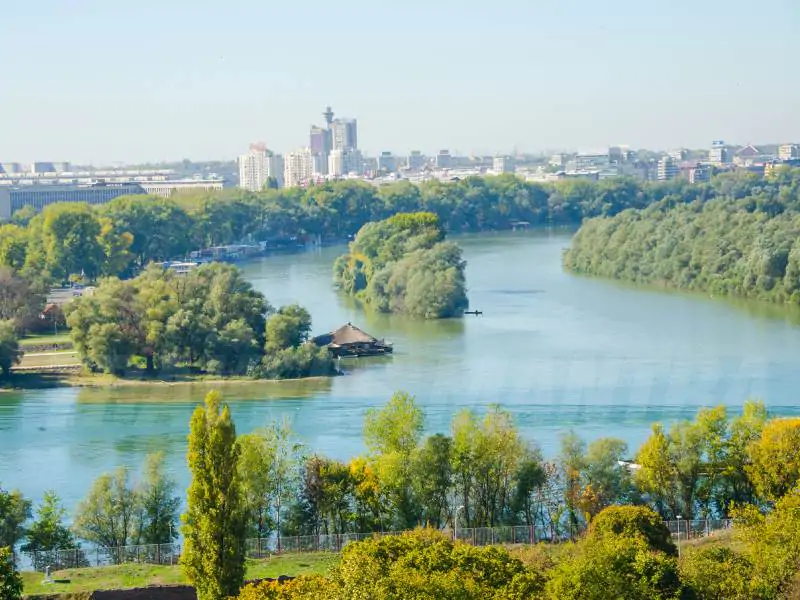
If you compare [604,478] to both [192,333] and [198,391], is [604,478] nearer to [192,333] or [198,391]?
[198,391]

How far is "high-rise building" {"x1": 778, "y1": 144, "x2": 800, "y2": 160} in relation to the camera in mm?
62419

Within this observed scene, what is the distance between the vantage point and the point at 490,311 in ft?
60.5

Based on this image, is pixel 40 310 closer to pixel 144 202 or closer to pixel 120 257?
pixel 120 257

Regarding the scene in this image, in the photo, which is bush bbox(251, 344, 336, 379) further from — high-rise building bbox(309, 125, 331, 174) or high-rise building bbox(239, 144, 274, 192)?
high-rise building bbox(309, 125, 331, 174)

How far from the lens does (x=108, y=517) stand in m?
8.34

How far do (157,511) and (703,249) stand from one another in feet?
46.5

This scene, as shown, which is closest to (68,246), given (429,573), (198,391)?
(198,391)

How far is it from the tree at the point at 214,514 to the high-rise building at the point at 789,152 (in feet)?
191

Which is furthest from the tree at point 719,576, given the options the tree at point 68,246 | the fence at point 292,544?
the tree at point 68,246

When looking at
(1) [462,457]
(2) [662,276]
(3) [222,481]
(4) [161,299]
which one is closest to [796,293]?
(2) [662,276]

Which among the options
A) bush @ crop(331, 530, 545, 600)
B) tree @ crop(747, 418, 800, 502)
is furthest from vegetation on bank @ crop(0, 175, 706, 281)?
bush @ crop(331, 530, 545, 600)

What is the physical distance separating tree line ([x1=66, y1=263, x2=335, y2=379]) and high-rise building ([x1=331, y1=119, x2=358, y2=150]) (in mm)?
57296

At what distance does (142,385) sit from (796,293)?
360 inches

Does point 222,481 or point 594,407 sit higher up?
point 222,481
